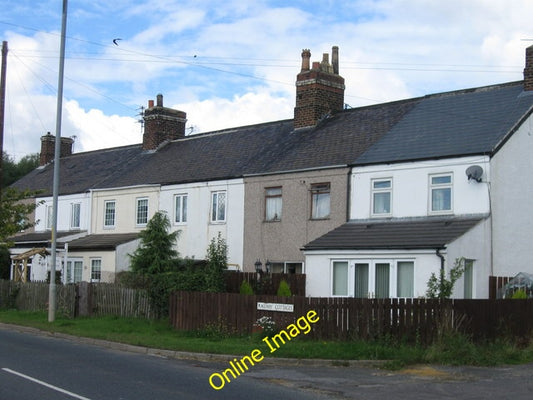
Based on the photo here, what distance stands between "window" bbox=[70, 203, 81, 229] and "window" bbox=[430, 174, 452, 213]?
70.3 ft

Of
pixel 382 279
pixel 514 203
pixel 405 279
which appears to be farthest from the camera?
pixel 514 203

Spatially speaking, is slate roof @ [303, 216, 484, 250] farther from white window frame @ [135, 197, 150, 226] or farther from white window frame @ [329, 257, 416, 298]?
white window frame @ [135, 197, 150, 226]

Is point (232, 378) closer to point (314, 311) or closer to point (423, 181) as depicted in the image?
point (314, 311)

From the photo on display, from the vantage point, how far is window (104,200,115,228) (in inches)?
1465

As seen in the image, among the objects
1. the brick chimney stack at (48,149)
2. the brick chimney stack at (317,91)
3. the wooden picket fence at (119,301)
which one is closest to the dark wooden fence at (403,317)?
the wooden picket fence at (119,301)

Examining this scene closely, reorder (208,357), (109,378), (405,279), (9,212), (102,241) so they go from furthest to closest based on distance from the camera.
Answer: (102,241) → (9,212) → (405,279) → (208,357) → (109,378)

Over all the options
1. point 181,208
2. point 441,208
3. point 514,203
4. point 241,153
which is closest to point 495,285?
point 514,203

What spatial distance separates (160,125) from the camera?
4028 cm

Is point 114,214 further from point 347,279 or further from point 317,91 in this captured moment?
point 347,279

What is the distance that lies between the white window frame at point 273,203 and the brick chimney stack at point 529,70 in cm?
955

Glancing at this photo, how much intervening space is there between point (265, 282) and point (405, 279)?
562 centimetres

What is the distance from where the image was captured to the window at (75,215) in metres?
39.5

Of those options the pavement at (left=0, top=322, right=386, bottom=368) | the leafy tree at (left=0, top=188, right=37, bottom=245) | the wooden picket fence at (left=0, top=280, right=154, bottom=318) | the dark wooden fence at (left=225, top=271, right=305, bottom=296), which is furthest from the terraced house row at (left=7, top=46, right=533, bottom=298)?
the pavement at (left=0, top=322, right=386, bottom=368)

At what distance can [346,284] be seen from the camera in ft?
77.3
